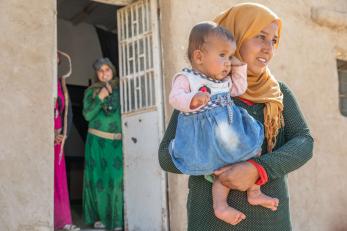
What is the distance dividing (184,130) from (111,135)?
3904 mm

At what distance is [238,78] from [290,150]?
0.32 metres

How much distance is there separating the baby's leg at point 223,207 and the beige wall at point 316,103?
4294 mm

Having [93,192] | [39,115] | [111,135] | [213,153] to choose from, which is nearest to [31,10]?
[39,115]

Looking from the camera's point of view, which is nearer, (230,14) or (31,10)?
(230,14)

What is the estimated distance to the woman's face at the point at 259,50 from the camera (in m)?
2.12

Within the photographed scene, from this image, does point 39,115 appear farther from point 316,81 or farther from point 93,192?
point 316,81

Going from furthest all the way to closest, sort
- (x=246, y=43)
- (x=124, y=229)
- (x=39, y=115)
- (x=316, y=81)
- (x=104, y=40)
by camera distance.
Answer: (x=104, y=40) < (x=316, y=81) < (x=124, y=229) < (x=39, y=115) < (x=246, y=43)

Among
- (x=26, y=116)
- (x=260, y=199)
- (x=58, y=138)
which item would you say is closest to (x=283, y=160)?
(x=260, y=199)

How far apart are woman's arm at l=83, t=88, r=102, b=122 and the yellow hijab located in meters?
3.87

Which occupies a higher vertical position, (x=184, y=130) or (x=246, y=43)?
(x=246, y=43)

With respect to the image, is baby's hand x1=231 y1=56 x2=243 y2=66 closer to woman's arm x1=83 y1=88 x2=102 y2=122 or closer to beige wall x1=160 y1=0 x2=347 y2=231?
woman's arm x1=83 y1=88 x2=102 y2=122

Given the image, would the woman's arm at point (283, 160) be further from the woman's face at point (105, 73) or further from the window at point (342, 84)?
the window at point (342, 84)

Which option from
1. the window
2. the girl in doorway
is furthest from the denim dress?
the window

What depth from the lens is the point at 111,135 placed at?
590cm
